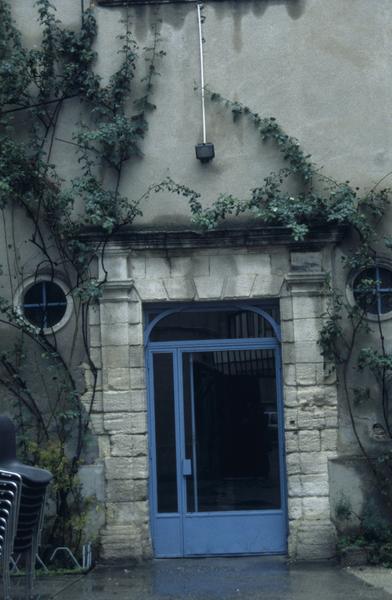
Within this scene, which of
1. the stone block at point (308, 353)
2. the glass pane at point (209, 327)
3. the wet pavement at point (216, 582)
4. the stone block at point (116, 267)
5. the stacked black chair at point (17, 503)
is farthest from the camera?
the glass pane at point (209, 327)

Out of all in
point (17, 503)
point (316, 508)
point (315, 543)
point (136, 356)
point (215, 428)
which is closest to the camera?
point (17, 503)

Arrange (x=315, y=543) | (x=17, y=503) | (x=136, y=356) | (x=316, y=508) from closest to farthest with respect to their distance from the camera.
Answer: (x=17, y=503) → (x=315, y=543) → (x=316, y=508) → (x=136, y=356)

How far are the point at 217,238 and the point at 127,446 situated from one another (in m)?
2.06

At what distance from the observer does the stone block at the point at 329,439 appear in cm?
1034

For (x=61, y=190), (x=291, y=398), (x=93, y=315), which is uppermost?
(x=61, y=190)

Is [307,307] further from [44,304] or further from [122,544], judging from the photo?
[122,544]

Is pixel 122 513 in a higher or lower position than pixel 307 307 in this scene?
lower

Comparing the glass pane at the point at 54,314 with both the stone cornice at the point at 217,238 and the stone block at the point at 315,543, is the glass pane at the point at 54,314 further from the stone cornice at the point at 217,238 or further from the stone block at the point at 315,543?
the stone block at the point at 315,543

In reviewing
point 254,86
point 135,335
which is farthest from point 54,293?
point 254,86

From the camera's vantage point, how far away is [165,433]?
1064 cm

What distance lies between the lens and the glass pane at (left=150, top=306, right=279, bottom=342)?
10.7m

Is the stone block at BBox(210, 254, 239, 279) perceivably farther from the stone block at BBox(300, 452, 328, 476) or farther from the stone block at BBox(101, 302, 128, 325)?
the stone block at BBox(300, 452, 328, 476)

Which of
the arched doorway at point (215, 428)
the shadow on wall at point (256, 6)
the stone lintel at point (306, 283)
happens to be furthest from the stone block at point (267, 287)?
the shadow on wall at point (256, 6)

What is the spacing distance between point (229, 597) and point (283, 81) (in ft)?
15.5
